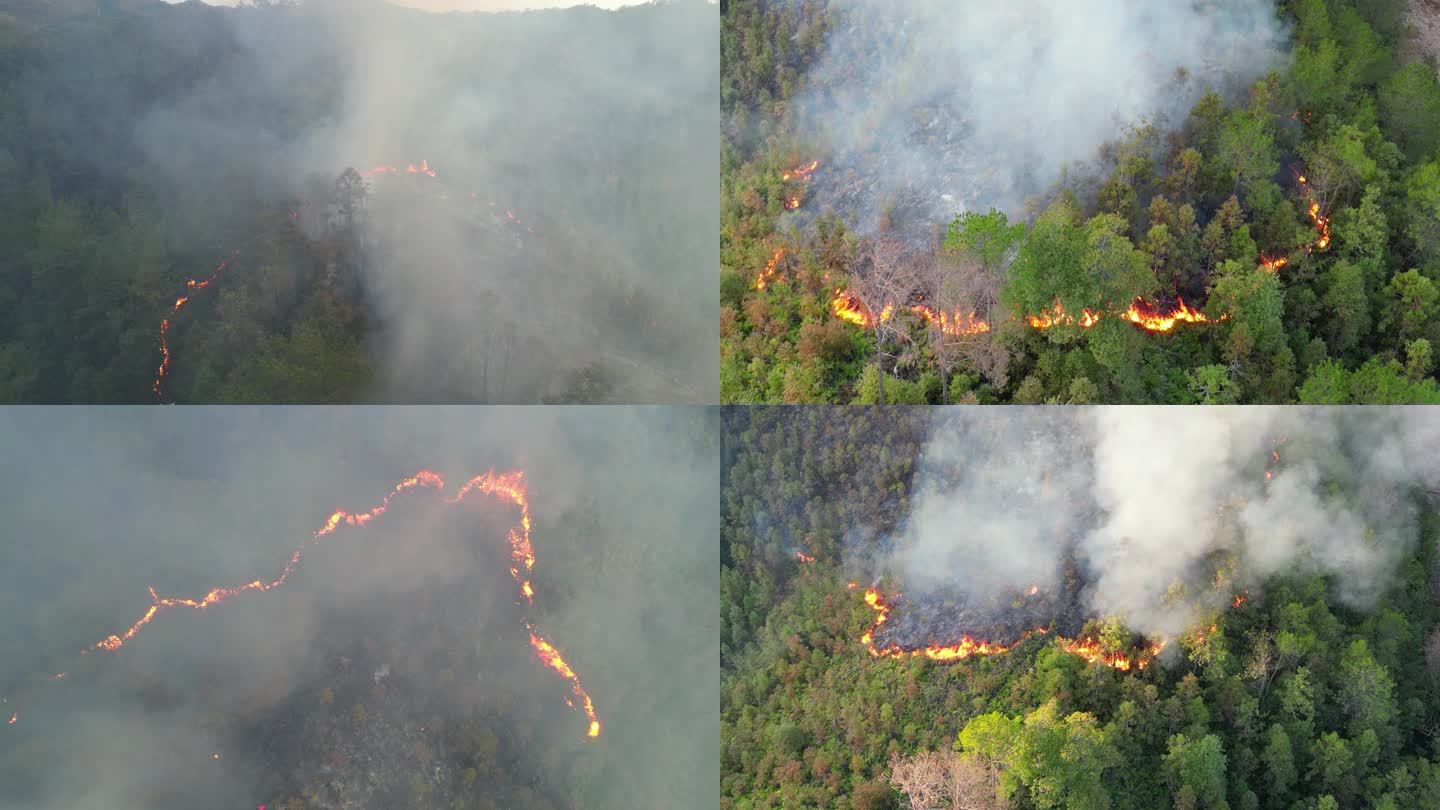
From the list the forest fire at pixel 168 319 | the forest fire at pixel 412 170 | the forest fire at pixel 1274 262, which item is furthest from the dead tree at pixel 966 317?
the forest fire at pixel 168 319

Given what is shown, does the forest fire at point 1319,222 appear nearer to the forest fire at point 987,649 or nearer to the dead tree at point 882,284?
the dead tree at point 882,284

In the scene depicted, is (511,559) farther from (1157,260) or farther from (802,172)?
(1157,260)

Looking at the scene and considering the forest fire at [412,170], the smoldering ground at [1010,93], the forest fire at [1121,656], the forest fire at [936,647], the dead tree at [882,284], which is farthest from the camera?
the smoldering ground at [1010,93]

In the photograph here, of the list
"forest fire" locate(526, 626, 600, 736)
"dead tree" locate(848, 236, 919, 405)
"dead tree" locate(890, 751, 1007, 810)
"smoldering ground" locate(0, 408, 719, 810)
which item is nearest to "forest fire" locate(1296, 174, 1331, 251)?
"dead tree" locate(848, 236, 919, 405)

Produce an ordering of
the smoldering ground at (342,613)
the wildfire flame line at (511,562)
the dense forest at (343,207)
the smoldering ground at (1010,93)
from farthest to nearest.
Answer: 1. the smoldering ground at (1010,93)
2. the dense forest at (343,207)
3. the wildfire flame line at (511,562)
4. the smoldering ground at (342,613)

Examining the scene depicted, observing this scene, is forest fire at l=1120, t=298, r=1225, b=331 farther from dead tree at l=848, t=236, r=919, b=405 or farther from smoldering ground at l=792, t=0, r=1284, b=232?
dead tree at l=848, t=236, r=919, b=405

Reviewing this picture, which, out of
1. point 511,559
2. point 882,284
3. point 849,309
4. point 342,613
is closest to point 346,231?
point 511,559

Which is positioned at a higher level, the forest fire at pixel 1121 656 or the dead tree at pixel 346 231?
the dead tree at pixel 346 231

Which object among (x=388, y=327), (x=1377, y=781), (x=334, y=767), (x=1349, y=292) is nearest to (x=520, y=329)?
(x=388, y=327)
